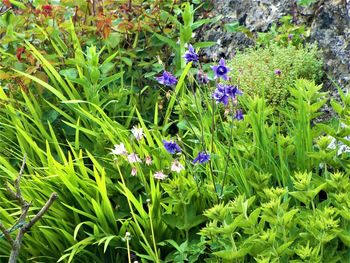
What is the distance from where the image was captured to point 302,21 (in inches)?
141

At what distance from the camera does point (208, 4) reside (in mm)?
4145

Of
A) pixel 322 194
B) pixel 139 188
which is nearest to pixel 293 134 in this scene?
pixel 322 194

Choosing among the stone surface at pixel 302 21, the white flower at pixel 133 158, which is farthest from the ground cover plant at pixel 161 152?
the stone surface at pixel 302 21

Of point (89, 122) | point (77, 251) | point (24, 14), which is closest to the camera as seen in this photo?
point (77, 251)

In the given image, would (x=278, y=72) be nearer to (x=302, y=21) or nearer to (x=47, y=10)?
(x=302, y=21)

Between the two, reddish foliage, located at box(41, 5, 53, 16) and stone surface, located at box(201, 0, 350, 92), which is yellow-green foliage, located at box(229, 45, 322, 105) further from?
reddish foliage, located at box(41, 5, 53, 16)

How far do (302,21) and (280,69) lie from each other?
1.74 feet

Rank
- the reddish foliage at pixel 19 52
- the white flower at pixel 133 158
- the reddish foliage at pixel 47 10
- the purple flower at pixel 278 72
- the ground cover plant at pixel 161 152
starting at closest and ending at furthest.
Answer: the ground cover plant at pixel 161 152 → the white flower at pixel 133 158 → the purple flower at pixel 278 72 → the reddish foliage at pixel 19 52 → the reddish foliage at pixel 47 10

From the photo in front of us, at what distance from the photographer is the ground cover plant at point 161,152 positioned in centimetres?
208

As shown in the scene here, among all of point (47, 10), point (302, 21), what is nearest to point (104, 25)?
point (47, 10)

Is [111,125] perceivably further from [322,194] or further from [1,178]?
[322,194]

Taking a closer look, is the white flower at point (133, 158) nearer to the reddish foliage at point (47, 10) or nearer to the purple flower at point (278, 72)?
the purple flower at point (278, 72)

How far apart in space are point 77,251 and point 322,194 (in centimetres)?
105

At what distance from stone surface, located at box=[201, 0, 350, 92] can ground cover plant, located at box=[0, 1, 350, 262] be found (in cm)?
11
